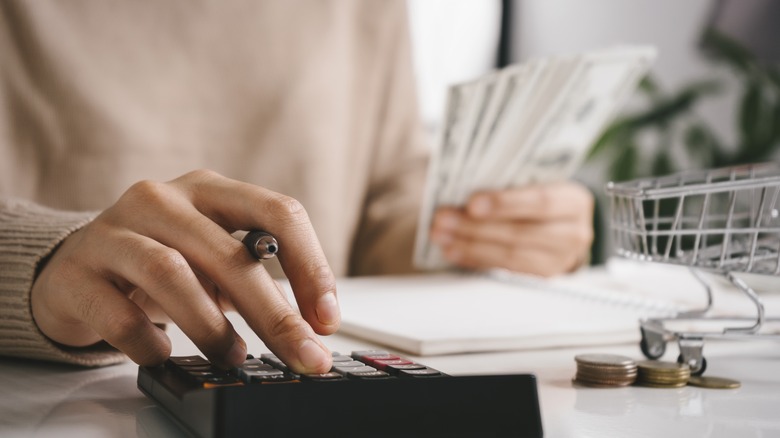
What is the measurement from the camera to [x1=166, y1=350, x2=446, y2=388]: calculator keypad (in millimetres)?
363

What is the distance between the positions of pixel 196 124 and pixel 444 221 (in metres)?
0.41

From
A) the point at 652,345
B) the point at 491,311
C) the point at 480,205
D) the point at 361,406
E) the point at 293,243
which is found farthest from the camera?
the point at 480,205

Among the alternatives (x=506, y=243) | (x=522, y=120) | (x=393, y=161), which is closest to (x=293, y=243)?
(x=522, y=120)

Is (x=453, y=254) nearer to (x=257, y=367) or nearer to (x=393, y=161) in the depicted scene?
(x=393, y=161)

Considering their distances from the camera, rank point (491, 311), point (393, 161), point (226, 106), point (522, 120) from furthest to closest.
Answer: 1. point (393, 161)
2. point (226, 106)
3. point (522, 120)
4. point (491, 311)

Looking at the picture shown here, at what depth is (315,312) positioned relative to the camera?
1.41 feet

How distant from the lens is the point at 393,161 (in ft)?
4.53

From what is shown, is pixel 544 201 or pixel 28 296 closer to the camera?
pixel 28 296

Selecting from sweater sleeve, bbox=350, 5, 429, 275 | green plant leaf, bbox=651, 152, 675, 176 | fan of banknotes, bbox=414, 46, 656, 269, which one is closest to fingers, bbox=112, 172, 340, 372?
fan of banknotes, bbox=414, 46, 656, 269

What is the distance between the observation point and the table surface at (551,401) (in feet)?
1.25

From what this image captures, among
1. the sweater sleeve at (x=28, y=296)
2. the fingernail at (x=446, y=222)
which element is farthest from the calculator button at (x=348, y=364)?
the fingernail at (x=446, y=222)

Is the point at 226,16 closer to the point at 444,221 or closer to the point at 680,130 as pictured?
the point at 444,221

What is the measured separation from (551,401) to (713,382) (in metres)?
0.12

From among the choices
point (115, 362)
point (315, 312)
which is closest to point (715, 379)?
point (315, 312)
